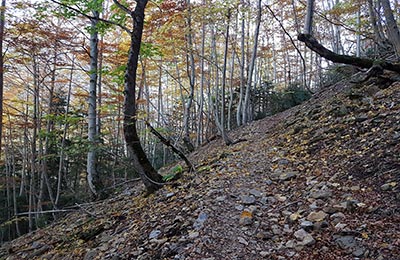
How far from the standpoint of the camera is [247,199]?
3668mm

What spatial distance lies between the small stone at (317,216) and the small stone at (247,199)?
0.82 metres

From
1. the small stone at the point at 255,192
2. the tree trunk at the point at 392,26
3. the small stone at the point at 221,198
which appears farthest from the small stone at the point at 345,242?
the tree trunk at the point at 392,26

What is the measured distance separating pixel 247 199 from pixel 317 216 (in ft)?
3.24

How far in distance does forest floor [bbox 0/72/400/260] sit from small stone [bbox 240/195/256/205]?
14mm

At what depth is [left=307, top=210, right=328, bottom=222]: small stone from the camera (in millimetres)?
2848

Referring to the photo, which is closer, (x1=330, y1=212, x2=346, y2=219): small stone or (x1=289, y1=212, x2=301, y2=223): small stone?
(x1=330, y1=212, x2=346, y2=219): small stone

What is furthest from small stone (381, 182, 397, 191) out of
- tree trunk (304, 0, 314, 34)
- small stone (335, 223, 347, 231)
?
tree trunk (304, 0, 314, 34)

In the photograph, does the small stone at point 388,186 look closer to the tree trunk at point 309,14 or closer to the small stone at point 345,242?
the small stone at point 345,242

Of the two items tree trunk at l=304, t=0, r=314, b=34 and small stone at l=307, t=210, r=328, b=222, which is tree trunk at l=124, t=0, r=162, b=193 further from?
small stone at l=307, t=210, r=328, b=222

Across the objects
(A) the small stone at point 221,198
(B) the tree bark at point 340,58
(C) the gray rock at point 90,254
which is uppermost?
(B) the tree bark at point 340,58

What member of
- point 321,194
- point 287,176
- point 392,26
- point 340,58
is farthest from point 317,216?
point 392,26

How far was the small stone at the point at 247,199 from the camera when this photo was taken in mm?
3582

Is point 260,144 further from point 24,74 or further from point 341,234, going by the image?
point 24,74

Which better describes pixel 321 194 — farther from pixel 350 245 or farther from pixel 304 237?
pixel 350 245
